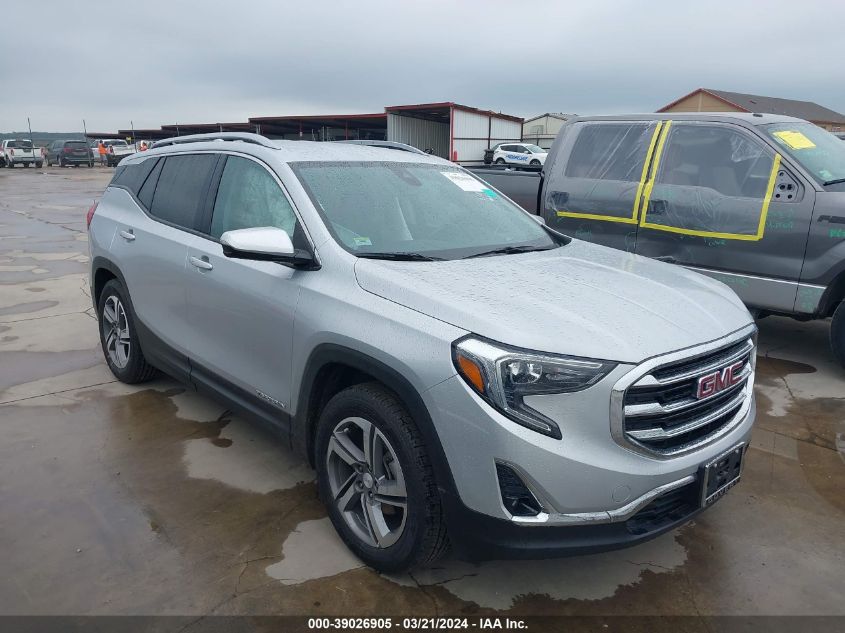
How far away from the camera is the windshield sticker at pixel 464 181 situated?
3.82m

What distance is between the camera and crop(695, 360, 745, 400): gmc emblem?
2381 millimetres

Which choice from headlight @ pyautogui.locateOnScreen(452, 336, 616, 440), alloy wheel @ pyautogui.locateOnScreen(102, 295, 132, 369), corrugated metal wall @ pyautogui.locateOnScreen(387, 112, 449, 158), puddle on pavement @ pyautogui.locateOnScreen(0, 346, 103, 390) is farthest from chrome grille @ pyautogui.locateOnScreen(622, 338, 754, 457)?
corrugated metal wall @ pyautogui.locateOnScreen(387, 112, 449, 158)

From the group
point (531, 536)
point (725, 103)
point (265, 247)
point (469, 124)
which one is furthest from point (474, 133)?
point (531, 536)

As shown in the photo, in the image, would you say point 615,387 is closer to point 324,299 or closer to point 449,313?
point 449,313

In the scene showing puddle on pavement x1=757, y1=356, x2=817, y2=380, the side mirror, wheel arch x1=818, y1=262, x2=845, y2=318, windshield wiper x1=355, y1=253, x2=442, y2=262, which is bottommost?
puddle on pavement x1=757, y1=356, x2=817, y2=380

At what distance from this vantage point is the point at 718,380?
2463 mm

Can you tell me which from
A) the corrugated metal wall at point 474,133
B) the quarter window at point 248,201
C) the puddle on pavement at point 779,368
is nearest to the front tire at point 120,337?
the quarter window at point 248,201

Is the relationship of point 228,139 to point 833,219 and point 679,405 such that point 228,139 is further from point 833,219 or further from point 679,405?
point 833,219

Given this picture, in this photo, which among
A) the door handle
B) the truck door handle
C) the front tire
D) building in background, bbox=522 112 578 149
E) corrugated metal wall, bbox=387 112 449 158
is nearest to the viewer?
the door handle

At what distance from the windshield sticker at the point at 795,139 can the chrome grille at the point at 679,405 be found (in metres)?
3.38

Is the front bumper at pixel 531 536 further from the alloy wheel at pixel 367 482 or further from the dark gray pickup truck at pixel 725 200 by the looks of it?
the dark gray pickup truck at pixel 725 200

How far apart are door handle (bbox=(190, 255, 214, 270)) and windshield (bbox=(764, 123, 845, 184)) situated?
447 cm

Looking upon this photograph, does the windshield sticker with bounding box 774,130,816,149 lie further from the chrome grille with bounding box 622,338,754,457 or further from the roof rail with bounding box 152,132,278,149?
Result: the roof rail with bounding box 152,132,278,149

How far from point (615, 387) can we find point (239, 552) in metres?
1.82
